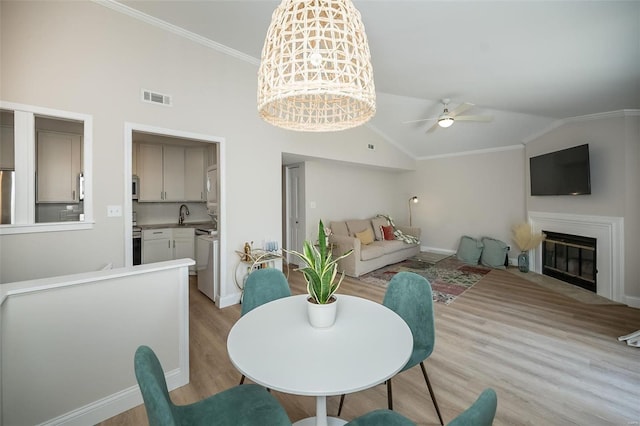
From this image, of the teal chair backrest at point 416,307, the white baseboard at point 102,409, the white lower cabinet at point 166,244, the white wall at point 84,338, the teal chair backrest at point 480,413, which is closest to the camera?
the teal chair backrest at point 480,413

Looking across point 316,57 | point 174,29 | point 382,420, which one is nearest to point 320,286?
point 382,420

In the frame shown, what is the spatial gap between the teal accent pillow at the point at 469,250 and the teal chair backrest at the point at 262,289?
15.5 ft

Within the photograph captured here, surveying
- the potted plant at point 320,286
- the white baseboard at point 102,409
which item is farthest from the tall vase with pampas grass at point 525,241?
the white baseboard at point 102,409

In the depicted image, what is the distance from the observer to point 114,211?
2.36 m

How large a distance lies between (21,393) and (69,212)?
3.56 meters

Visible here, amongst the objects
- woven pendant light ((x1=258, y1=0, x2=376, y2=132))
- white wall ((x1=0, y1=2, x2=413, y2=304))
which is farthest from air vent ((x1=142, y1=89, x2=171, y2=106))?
woven pendant light ((x1=258, y1=0, x2=376, y2=132))

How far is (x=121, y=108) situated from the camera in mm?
2408

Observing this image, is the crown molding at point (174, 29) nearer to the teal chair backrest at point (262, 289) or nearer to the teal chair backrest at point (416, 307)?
the teal chair backrest at point (262, 289)

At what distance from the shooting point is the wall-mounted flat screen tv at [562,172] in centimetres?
348

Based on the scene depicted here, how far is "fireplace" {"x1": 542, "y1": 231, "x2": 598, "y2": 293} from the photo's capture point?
11.9 ft

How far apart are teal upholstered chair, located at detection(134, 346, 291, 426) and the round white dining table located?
229 mm

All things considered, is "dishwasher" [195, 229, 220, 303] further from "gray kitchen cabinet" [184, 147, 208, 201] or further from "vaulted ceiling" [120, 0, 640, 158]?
"vaulted ceiling" [120, 0, 640, 158]

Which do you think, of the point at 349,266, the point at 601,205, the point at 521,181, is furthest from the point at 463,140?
the point at 349,266

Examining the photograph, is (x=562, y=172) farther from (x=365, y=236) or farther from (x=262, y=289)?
(x=262, y=289)
